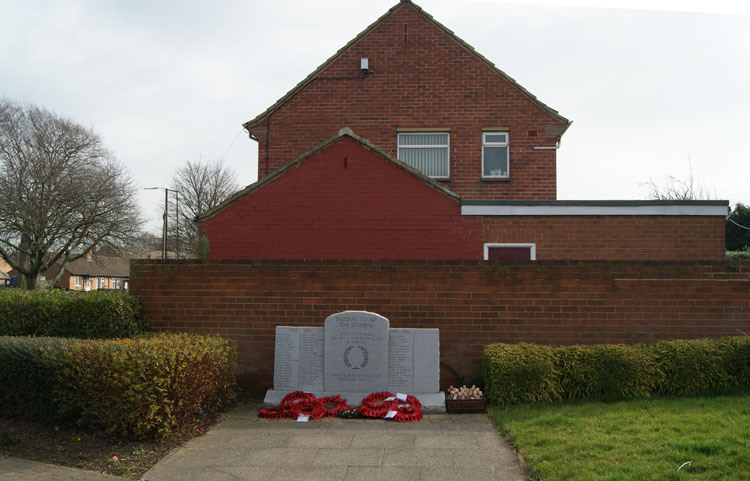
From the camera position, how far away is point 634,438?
575 cm

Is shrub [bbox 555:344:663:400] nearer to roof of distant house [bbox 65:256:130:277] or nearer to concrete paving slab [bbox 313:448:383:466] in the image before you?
concrete paving slab [bbox 313:448:383:466]

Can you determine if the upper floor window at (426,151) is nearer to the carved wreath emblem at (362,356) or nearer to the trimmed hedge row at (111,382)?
the carved wreath emblem at (362,356)

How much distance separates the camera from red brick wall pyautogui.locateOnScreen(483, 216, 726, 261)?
11531mm

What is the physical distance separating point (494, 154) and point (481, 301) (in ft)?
29.8

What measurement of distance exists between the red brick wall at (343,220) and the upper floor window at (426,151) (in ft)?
19.1

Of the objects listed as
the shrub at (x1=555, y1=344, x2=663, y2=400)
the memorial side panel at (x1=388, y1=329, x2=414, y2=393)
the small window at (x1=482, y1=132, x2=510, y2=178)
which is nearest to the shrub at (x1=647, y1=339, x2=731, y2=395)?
the shrub at (x1=555, y1=344, x2=663, y2=400)

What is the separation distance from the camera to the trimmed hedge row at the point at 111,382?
20.0 feet

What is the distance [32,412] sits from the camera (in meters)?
6.70

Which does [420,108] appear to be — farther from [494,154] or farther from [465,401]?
[465,401]

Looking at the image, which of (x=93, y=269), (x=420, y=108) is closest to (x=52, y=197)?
(x=420, y=108)

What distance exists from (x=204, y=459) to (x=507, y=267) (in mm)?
4699

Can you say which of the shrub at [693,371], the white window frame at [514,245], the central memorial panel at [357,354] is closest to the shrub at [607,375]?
the shrub at [693,371]

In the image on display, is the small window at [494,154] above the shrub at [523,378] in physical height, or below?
above

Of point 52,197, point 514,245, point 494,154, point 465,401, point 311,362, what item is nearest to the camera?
point 465,401
